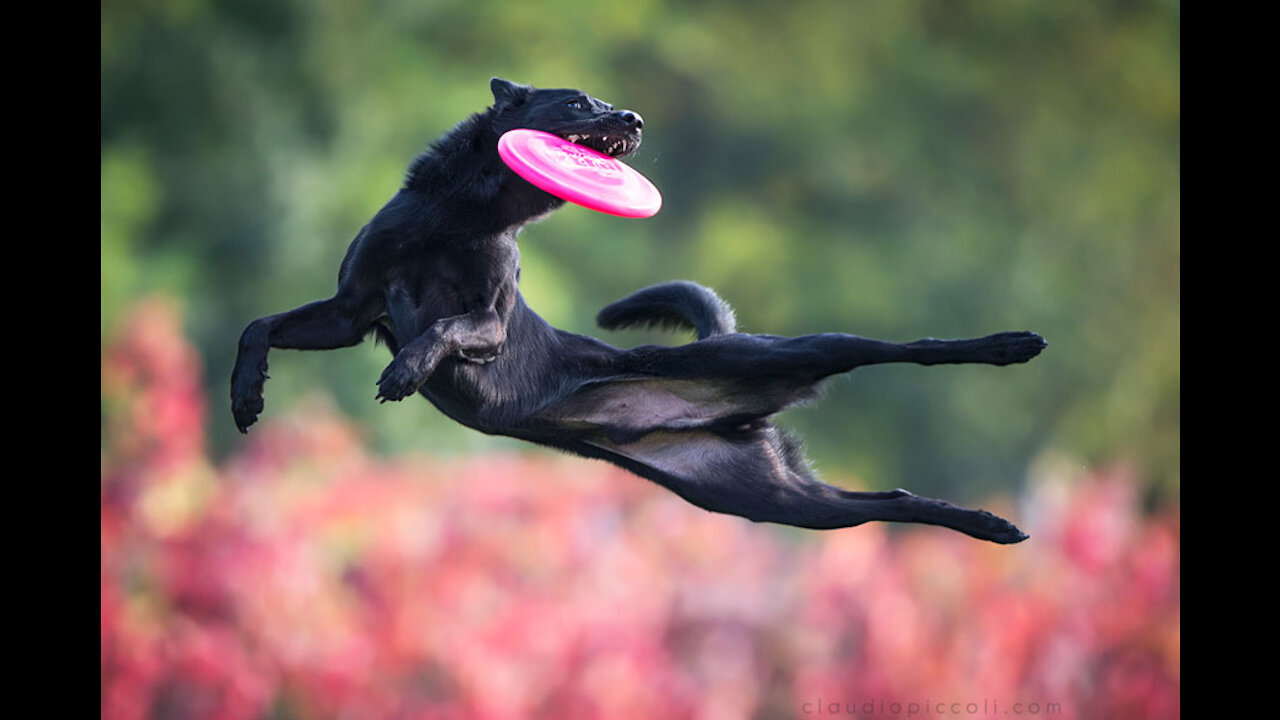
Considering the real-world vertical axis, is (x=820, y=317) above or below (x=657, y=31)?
below

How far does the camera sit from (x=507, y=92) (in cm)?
438

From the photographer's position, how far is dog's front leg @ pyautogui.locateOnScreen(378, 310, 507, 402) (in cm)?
380

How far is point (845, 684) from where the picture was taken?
1077 cm

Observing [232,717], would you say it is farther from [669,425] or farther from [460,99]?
[669,425]

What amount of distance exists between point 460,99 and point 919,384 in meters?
5.48

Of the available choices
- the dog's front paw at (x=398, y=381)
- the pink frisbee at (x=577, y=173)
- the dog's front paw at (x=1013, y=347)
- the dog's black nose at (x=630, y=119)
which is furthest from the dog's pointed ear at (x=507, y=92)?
the dog's front paw at (x=1013, y=347)

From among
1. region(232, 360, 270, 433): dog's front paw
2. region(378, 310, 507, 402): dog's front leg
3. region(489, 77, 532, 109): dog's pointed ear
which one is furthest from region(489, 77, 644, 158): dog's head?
region(232, 360, 270, 433): dog's front paw

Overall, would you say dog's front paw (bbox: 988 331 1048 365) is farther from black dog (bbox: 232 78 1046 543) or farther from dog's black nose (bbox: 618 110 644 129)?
dog's black nose (bbox: 618 110 644 129)

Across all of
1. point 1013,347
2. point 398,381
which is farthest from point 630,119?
point 1013,347

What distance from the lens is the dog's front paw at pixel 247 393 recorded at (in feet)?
13.8

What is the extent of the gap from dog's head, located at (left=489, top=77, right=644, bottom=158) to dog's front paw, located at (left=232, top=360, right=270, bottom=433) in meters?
1.02

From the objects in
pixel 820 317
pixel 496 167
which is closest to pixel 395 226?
pixel 496 167

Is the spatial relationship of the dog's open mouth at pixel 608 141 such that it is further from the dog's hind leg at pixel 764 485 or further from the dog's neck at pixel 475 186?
the dog's hind leg at pixel 764 485

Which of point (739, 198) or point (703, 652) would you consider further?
point (739, 198)
